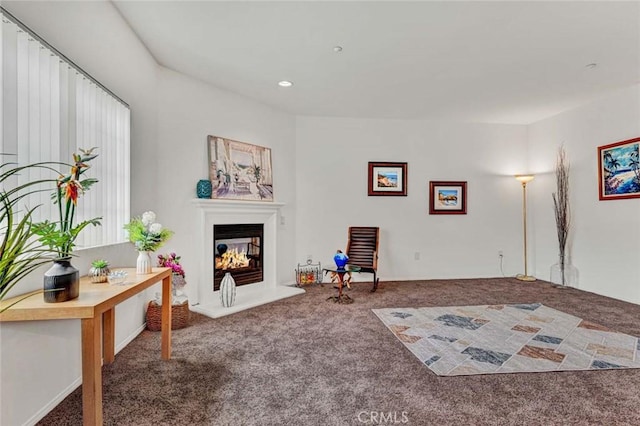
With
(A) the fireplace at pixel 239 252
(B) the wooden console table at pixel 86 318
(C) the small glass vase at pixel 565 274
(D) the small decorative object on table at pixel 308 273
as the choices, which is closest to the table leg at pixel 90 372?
(B) the wooden console table at pixel 86 318

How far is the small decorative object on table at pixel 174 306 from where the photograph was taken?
3.01m

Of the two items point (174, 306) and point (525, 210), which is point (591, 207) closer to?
point (525, 210)

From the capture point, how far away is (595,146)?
4.43m

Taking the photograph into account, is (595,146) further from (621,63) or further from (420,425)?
(420,425)

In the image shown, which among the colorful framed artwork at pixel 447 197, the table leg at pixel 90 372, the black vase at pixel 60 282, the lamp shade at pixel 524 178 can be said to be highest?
the lamp shade at pixel 524 178

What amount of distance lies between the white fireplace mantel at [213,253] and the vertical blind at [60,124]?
1064mm

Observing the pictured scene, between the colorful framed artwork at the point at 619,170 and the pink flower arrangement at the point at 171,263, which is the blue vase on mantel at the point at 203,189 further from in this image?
the colorful framed artwork at the point at 619,170

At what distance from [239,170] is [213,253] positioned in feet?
3.71

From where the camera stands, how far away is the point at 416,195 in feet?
17.8

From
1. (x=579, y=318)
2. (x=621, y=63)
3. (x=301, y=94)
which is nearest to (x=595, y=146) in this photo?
(x=621, y=63)

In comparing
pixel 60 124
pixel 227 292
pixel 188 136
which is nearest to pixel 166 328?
pixel 227 292

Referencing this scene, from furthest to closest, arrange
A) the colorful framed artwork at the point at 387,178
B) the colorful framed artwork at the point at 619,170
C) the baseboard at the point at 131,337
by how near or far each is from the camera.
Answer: the colorful framed artwork at the point at 387,178, the colorful framed artwork at the point at 619,170, the baseboard at the point at 131,337

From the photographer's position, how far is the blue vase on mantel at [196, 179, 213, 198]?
12.2ft

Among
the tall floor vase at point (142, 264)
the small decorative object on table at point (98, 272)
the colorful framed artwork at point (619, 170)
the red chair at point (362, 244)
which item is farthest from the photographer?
the red chair at point (362, 244)
